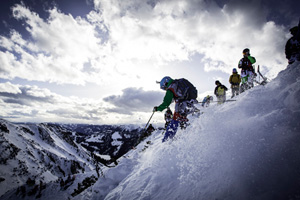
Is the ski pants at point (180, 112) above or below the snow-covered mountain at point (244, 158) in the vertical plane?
above

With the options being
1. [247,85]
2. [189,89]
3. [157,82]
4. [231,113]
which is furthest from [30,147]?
[247,85]

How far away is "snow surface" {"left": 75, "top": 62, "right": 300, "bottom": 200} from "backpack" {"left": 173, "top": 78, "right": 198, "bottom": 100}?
226cm

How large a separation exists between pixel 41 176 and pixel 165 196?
20.3m

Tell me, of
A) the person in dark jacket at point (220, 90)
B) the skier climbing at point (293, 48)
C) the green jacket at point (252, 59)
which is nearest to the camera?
the skier climbing at point (293, 48)

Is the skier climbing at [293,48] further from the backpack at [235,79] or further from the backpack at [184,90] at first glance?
the backpack at [235,79]

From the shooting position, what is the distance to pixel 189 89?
19.7ft

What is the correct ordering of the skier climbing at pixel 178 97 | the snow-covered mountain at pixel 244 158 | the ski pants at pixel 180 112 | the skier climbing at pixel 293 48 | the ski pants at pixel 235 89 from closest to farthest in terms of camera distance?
the snow-covered mountain at pixel 244 158 < the skier climbing at pixel 178 97 < the skier climbing at pixel 293 48 < the ski pants at pixel 180 112 < the ski pants at pixel 235 89

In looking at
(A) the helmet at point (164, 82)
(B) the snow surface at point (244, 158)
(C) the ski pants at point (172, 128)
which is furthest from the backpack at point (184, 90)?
(B) the snow surface at point (244, 158)

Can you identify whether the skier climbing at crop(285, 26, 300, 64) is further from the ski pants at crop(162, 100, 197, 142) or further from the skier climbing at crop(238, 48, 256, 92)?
the ski pants at crop(162, 100, 197, 142)

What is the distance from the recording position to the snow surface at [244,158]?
1.81 metres

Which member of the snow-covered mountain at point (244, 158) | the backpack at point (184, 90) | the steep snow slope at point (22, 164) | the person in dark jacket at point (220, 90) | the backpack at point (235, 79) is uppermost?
the backpack at point (235, 79)

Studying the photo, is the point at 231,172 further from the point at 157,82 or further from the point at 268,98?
the point at 157,82

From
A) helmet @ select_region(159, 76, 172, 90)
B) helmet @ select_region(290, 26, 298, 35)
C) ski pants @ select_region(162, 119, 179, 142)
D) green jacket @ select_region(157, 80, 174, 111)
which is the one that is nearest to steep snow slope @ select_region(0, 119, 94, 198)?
ski pants @ select_region(162, 119, 179, 142)

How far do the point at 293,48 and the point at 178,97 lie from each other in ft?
19.7
